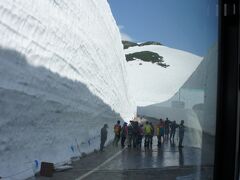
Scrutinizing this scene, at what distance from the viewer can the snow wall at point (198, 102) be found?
2.95 m

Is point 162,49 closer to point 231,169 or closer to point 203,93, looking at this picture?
point 203,93

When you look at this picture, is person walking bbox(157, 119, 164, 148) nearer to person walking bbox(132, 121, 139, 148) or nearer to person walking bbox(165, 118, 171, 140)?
person walking bbox(165, 118, 171, 140)

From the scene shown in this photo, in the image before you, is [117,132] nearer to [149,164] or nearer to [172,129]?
[149,164]

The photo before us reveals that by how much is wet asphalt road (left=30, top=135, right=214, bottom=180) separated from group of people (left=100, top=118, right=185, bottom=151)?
42 mm

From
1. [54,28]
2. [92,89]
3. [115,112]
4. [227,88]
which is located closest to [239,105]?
[227,88]

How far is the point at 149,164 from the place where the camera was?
2.62 m

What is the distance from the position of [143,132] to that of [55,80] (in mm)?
927

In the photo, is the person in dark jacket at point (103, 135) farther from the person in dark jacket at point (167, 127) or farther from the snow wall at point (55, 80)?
the person in dark jacket at point (167, 127)

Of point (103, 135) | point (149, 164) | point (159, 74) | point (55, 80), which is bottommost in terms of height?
point (149, 164)

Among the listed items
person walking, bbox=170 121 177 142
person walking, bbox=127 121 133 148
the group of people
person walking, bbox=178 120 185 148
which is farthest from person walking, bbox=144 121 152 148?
person walking, bbox=178 120 185 148

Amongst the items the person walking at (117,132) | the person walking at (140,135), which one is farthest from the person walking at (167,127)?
the person walking at (117,132)

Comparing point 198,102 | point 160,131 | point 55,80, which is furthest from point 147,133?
point 55,80

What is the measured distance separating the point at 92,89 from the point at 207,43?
142cm

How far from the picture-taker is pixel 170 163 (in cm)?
277
